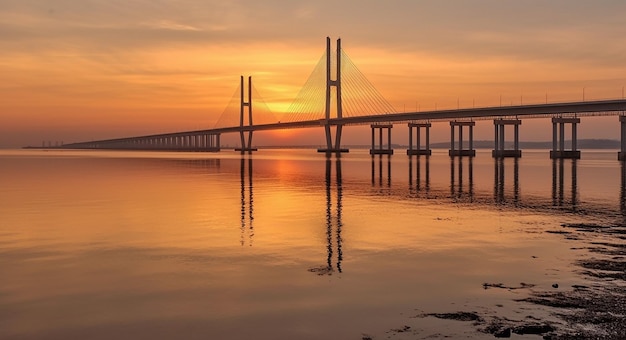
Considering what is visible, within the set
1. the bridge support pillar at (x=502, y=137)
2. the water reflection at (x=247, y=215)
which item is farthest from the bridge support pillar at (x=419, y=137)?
the water reflection at (x=247, y=215)

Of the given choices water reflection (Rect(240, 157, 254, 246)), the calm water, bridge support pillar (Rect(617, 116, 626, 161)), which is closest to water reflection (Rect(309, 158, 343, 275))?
the calm water

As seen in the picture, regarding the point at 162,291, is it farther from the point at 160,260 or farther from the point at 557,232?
the point at 557,232

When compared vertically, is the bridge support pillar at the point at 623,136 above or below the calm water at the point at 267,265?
above

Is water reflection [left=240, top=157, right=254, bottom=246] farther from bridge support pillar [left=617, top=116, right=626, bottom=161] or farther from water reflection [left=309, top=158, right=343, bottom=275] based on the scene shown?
bridge support pillar [left=617, top=116, right=626, bottom=161]

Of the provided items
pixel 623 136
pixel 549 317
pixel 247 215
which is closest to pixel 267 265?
pixel 549 317

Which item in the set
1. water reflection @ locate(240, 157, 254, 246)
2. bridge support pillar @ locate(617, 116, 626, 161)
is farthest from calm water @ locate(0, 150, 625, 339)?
bridge support pillar @ locate(617, 116, 626, 161)

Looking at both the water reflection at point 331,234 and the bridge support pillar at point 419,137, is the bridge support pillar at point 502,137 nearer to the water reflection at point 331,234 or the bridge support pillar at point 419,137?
the bridge support pillar at point 419,137

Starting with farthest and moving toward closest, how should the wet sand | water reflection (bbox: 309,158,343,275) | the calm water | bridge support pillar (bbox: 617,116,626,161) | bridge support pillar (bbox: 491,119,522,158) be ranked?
1. bridge support pillar (bbox: 491,119,522,158)
2. bridge support pillar (bbox: 617,116,626,161)
3. water reflection (bbox: 309,158,343,275)
4. the calm water
5. the wet sand

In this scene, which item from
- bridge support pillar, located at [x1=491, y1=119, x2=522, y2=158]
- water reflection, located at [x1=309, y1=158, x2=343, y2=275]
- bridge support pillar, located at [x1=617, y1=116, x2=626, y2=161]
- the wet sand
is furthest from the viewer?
bridge support pillar, located at [x1=491, y1=119, x2=522, y2=158]

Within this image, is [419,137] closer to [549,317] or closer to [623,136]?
[623,136]

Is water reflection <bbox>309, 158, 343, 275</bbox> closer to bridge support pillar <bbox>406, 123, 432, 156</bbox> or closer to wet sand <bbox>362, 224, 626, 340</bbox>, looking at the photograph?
wet sand <bbox>362, 224, 626, 340</bbox>

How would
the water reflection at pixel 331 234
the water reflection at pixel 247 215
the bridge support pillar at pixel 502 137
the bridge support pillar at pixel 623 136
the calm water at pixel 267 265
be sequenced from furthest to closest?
the bridge support pillar at pixel 502 137, the bridge support pillar at pixel 623 136, the water reflection at pixel 247 215, the water reflection at pixel 331 234, the calm water at pixel 267 265

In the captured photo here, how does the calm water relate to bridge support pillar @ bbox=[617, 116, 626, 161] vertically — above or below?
below

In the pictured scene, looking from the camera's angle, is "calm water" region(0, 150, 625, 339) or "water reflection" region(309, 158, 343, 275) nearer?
"calm water" region(0, 150, 625, 339)
